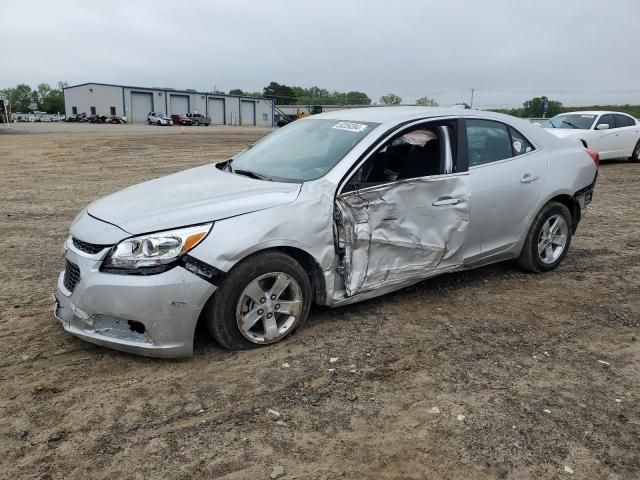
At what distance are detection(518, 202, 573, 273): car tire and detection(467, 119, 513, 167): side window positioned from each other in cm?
75

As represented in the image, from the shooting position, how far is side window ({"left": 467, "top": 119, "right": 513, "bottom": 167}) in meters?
4.64

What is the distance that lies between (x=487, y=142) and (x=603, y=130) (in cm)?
1124

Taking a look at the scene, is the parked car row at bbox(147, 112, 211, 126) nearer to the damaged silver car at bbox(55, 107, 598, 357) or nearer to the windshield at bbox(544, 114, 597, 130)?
the windshield at bbox(544, 114, 597, 130)

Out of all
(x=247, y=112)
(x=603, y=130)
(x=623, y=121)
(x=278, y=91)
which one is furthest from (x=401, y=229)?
(x=278, y=91)

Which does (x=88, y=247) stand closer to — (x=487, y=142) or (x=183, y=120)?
(x=487, y=142)

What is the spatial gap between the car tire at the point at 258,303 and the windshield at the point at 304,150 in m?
0.76

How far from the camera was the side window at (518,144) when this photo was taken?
16.3 ft

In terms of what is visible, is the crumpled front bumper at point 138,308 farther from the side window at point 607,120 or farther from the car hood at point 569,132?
the side window at point 607,120

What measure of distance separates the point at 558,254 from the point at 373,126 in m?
2.55

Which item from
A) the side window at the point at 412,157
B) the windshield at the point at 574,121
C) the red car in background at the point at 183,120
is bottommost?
the side window at the point at 412,157

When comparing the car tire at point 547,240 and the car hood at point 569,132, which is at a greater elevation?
the car hood at point 569,132

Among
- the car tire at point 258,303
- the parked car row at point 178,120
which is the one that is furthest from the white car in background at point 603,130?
the parked car row at point 178,120

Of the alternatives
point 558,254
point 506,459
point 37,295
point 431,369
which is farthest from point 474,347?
point 37,295

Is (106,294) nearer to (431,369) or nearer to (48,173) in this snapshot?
(431,369)
